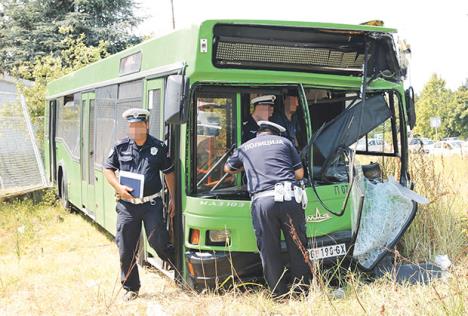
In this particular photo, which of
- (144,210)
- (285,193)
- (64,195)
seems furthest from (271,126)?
(64,195)

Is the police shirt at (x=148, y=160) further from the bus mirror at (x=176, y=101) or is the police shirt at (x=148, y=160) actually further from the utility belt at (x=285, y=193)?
the utility belt at (x=285, y=193)

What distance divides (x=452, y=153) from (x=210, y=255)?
8.53 metres

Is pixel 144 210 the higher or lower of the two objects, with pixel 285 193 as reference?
lower

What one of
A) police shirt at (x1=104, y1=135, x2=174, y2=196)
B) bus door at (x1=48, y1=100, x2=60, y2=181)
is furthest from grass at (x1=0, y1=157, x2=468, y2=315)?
bus door at (x1=48, y1=100, x2=60, y2=181)

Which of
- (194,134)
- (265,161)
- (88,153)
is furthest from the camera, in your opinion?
(88,153)

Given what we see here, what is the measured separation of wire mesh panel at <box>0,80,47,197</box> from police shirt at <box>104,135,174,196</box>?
649 cm

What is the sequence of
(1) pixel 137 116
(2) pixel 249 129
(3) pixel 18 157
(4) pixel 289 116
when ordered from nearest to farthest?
(1) pixel 137 116 → (2) pixel 249 129 → (4) pixel 289 116 → (3) pixel 18 157

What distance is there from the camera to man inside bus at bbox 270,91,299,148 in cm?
549

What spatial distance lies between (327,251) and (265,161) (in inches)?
45.1

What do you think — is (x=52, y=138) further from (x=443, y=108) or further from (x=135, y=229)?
(x=443, y=108)

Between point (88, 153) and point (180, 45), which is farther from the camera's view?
point (88, 153)

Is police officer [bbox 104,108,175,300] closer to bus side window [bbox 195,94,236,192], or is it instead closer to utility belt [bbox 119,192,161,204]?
utility belt [bbox 119,192,161,204]

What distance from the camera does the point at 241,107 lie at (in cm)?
518

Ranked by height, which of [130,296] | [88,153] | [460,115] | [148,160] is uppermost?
[460,115]
